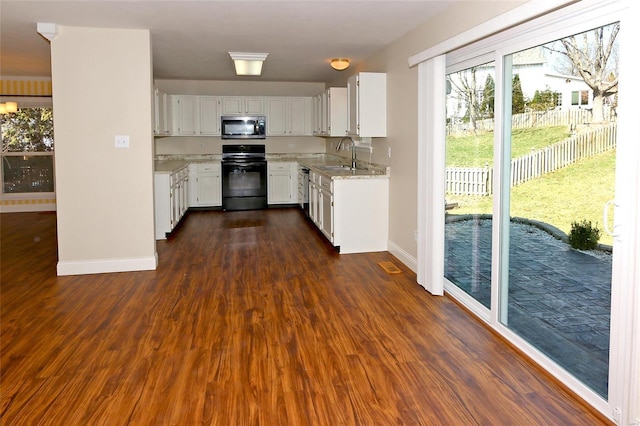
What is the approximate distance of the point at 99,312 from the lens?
12.8 ft

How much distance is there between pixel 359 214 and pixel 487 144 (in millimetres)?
2357

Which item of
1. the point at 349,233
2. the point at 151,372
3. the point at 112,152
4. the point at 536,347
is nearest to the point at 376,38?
the point at 349,233

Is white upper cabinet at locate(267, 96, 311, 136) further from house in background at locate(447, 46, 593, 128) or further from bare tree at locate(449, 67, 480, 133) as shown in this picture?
house in background at locate(447, 46, 593, 128)

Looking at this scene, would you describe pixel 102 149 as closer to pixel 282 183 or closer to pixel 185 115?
pixel 185 115

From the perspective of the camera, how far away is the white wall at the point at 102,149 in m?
4.82

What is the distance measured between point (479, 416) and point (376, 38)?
3964 millimetres

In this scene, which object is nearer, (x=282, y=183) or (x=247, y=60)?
(x=247, y=60)

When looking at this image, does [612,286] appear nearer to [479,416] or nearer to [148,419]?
[479,416]

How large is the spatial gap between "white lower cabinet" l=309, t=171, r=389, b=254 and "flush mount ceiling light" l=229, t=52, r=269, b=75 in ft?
5.73

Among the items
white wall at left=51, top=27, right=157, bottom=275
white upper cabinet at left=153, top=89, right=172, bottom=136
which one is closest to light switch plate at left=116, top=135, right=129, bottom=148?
white wall at left=51, top=27, right=157, bottom=275

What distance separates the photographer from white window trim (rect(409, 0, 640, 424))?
7.17 feet

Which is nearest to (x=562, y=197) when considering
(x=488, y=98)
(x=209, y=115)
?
(x=488, y=98)

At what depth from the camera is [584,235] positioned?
261cm

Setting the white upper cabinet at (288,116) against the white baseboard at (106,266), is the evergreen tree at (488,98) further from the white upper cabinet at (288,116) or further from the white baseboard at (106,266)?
the white upper cabinet at (288,116)
